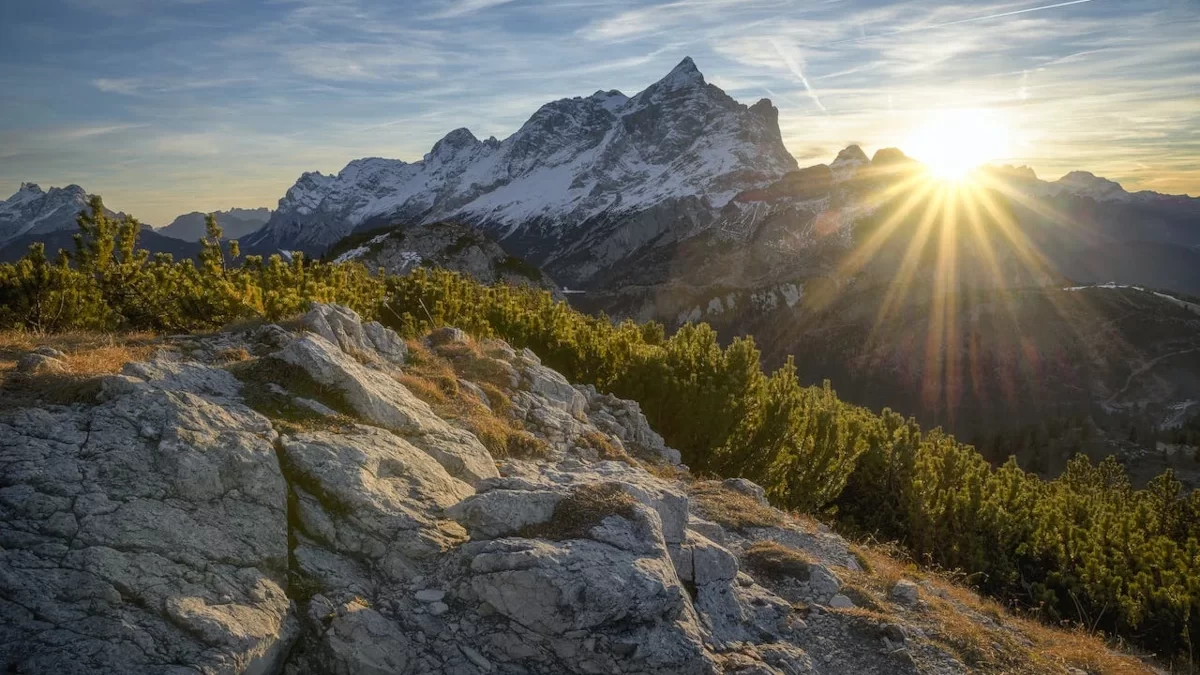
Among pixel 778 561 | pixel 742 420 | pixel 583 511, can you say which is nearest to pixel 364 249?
pixel 742 420

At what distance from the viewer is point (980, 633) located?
34.9 feet

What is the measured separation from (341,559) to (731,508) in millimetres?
9242

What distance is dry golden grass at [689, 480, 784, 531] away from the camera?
46.5ft

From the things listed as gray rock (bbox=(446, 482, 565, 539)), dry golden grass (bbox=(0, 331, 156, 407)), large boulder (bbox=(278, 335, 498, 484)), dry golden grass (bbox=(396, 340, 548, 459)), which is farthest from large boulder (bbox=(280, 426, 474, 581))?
dry golden grass (bbox=(396, 340, 548, 459))

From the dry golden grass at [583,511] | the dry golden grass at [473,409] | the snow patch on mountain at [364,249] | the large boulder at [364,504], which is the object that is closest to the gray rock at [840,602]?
the dry golden grass at [583,511]

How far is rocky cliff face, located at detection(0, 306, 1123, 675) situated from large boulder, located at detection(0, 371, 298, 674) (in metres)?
0.02

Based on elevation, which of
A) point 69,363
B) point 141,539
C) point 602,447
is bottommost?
point 602,447

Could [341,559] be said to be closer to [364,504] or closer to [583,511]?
[364,504]

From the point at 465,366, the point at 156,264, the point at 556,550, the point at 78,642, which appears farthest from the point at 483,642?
the point at 156,264

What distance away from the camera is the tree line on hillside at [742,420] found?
16.0 m

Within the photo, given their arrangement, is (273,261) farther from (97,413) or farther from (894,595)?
(894,595)

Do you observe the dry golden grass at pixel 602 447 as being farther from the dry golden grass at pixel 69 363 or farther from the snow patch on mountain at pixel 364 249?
the snow patch on mountain at pixel 364 249

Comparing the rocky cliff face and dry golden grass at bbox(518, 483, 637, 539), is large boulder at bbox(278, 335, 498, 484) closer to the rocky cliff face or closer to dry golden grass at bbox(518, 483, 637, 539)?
the rocky cliff face

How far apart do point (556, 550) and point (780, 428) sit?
19860 millimetres
